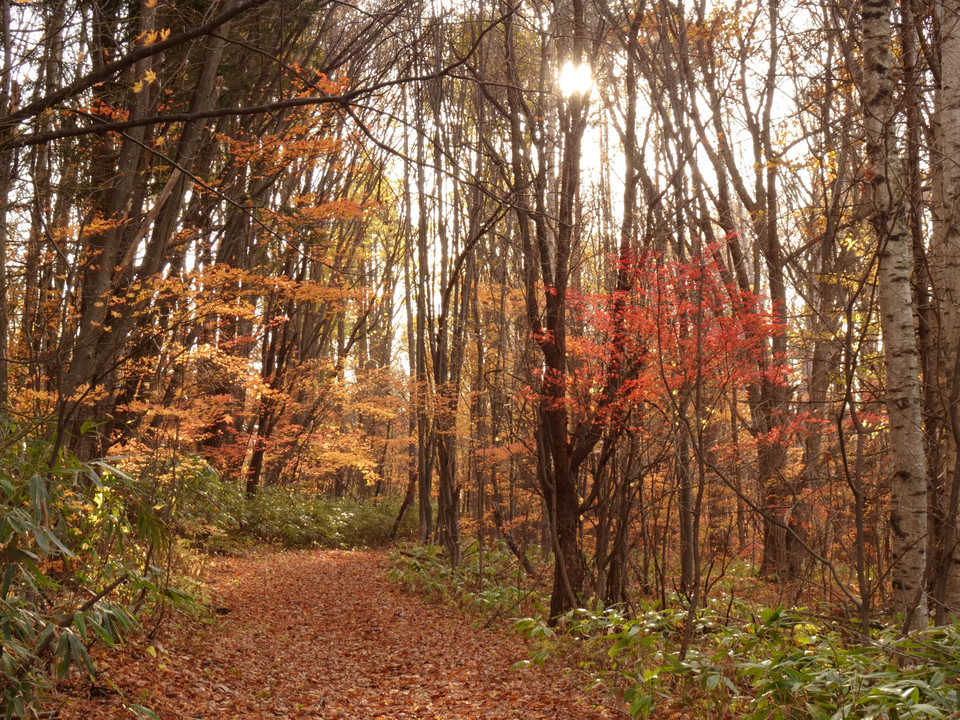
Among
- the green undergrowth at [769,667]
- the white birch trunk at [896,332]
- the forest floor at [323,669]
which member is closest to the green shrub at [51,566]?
the forest floor at [323,669]

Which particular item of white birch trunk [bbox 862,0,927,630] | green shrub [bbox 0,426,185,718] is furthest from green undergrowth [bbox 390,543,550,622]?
white birch trunk [bbox 862,0,927,630]

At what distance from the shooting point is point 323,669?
6.08 m

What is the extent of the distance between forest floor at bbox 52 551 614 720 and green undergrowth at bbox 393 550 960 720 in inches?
16.2

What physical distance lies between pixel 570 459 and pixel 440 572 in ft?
13.1

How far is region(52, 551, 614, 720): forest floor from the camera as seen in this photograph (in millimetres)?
4629

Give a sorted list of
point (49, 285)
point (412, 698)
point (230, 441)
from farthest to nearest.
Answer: point (230, 441) → point (49, 285) → point (412, 698)

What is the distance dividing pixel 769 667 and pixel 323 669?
4043mm

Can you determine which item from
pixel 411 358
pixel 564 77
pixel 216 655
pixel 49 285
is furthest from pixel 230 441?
pixel 564 77

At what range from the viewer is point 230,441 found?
1585 cm

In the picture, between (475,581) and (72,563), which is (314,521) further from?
(72,563)

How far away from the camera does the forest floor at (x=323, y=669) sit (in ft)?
15.2

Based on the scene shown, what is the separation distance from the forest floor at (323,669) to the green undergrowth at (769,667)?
41cm

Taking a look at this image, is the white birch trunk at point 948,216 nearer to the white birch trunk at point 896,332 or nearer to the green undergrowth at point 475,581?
the white birch trunk at point 896,332

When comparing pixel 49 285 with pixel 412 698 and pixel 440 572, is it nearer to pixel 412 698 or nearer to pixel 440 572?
pixel 440 572
